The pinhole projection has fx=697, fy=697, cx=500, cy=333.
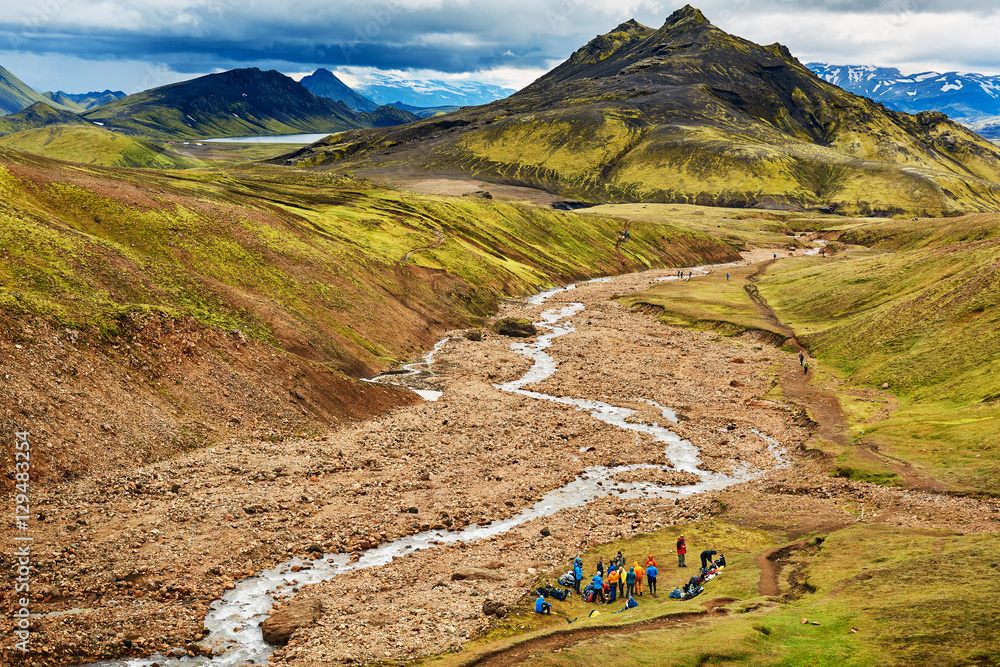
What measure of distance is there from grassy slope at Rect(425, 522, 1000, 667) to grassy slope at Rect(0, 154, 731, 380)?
4764 centimetres

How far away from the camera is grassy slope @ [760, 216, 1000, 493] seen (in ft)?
189

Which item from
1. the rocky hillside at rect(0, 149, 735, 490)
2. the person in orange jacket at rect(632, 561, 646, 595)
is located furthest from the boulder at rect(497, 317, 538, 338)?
the person in orange jacket at rect(632, 561, 646, 595)

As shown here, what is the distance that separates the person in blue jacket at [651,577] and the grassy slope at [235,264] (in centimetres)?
4801

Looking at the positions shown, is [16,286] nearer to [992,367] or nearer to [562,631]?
[562,631]

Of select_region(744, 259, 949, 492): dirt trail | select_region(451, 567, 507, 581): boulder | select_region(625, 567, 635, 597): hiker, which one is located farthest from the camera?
select_region(744, 259, 949, 492): dirt trail

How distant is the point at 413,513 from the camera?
5072 cm

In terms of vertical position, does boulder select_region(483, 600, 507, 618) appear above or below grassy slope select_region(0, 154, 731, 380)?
below

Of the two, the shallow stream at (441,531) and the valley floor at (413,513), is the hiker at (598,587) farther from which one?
the shallow stream at (441,531)

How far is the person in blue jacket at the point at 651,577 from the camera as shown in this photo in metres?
39.4

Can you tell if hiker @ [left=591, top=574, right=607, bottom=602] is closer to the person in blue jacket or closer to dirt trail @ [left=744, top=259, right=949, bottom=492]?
the person in blue jacket

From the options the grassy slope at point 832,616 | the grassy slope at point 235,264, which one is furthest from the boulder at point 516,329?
the grassy slope at point 832,616

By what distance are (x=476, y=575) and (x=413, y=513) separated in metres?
10.4

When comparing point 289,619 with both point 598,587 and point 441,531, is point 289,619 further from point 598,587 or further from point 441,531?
point 598,587

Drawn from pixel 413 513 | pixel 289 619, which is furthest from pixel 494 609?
pixel 413 513
